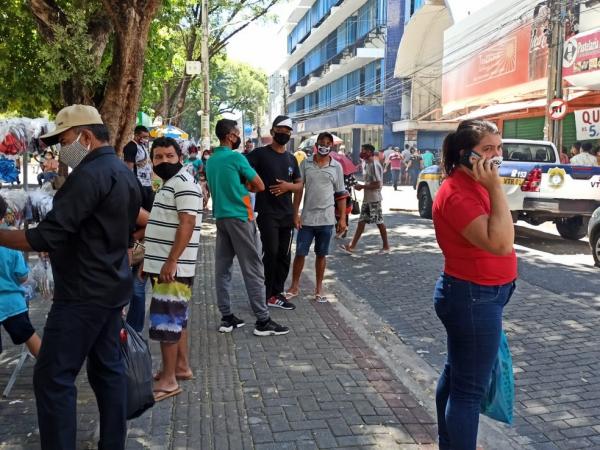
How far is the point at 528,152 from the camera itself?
12031mm

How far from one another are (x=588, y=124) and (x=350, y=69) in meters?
27.2

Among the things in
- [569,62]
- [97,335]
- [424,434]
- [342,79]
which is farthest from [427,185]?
[342,79]

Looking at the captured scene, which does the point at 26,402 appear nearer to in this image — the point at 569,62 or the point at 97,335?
the point at 97,335

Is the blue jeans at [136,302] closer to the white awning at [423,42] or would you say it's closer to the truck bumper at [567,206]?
the truck bumper at [567,206]

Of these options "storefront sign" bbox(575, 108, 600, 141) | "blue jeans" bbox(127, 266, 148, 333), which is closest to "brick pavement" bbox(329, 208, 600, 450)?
"blue jeans" bbox(127, 266, 148, 333)

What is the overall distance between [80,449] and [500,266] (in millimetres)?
2403

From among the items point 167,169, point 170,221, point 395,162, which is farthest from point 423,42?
point 170,221

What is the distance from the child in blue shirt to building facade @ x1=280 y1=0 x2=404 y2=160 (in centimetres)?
3049

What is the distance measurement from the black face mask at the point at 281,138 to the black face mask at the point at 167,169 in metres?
1.81

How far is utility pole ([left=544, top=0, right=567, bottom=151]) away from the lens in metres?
14.6

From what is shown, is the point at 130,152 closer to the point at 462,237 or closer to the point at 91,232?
the point at 91,232

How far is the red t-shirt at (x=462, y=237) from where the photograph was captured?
2557 millimetres

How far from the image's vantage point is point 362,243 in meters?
10.3

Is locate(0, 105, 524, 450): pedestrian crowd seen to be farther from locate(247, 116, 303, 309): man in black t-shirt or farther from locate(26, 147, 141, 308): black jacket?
locate(247, 116, 303, 309): man in black t-shirt
